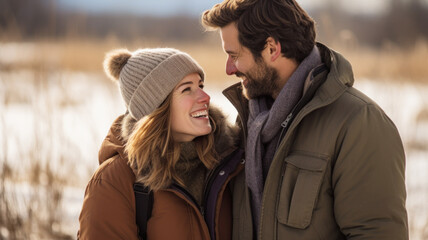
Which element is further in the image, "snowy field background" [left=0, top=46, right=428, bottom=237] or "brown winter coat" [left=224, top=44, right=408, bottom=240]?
"snowy field background" [left=0, top=46, right=428, bottom=237]

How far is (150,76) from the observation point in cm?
216

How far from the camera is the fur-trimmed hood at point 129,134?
2135 mm

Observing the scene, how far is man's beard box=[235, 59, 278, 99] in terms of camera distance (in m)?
2.22

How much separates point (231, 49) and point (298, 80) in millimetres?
422

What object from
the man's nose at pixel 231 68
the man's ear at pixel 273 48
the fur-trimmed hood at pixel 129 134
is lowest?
the fur-trimmed hood at pixel 129 134

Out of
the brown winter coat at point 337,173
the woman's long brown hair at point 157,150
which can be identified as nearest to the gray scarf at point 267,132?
the brown winter coat at point 337,173

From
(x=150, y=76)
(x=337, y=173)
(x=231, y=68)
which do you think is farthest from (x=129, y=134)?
(x=337, y=173)

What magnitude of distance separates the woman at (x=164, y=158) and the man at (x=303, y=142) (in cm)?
15

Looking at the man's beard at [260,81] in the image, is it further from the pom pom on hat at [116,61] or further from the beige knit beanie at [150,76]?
the pom pom on hat at [116,61]

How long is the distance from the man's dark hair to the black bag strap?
0.83 metres

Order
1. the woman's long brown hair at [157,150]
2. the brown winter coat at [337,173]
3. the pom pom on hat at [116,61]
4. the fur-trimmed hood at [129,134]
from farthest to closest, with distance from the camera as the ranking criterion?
the pom pom on hat at [116,61]
the fur-trimmed hood at [129,134]
the woman's long brown hair at [157,150]
the brown winter coat at [337,173]

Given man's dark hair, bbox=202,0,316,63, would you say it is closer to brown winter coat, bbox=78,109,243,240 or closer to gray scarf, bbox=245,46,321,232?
gray scarf, bbox=245,46,321,232

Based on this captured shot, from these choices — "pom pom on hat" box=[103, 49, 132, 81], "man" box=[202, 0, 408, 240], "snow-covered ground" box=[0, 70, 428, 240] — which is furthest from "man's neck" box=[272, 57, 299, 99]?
"snow-covered ground" box=[0, 70, 428, 240]

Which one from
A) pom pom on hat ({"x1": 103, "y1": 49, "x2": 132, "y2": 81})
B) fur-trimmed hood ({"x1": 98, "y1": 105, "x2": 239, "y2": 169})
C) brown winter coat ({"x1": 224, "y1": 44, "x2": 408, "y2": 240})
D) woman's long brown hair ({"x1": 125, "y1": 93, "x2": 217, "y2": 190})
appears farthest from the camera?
pom pom on hat ({"x1": 103, "y1": 49, "x2": 132, "y2": 81})
